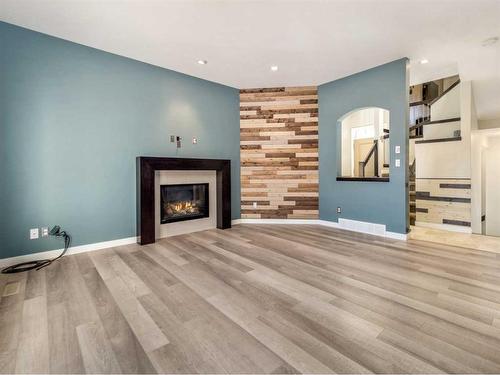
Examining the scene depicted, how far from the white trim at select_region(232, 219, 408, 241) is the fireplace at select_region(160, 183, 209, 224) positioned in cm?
80

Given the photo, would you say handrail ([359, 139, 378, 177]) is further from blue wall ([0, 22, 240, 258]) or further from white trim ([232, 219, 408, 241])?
blue wall ([0, 22, 240, 258])

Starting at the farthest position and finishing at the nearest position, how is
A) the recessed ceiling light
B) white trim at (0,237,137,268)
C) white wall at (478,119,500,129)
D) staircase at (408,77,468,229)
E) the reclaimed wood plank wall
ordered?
1. white wall at (478,119,500,129)
2. the reclaimed wood plank wall
3. staircase at (408,77,468,229)
4. the recessed ceiling light
5. white trim at (0,237,137,268)

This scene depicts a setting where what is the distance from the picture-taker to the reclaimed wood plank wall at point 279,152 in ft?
15.6

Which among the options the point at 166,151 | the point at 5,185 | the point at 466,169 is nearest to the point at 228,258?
the point at 166,151

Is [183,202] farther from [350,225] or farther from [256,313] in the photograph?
[350,225]

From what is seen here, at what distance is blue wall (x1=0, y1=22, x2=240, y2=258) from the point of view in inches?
108

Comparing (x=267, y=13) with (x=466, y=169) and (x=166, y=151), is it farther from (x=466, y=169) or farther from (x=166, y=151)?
(x=466, y=169)

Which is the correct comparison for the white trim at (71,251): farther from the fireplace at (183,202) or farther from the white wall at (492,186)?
the white wall at (492,186)

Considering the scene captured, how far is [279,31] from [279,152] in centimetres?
225

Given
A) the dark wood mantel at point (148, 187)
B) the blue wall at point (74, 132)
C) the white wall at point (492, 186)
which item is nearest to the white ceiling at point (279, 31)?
the blue wall at point (74, 132)

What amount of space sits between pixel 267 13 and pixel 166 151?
2.42 meters

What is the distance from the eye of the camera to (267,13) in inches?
102

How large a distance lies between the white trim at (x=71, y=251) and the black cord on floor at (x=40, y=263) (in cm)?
5

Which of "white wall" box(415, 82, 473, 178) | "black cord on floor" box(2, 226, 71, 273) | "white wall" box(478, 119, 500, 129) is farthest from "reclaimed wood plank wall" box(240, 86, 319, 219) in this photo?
"white wall" box(478, 119, 500, 129)
